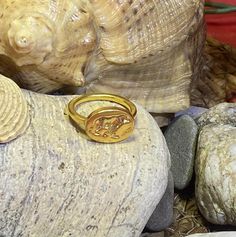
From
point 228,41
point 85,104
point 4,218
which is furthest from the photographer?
point 228,41

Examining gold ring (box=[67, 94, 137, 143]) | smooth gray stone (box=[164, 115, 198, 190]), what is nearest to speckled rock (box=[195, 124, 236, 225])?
smooth gray stone (box=[164, 115, 198, 190])

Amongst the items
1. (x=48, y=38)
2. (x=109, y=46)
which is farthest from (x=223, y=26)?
(x=48, y=38)

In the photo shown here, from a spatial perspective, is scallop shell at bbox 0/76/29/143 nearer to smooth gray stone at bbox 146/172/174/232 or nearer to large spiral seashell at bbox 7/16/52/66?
large spiral seashell at bbox 7/16/52/66

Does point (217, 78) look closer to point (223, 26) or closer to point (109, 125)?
point (223, 26)

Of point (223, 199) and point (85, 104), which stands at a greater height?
point (85, 104)

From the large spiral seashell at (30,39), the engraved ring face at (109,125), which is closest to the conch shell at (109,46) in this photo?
the large spiral seashell at (30,39)

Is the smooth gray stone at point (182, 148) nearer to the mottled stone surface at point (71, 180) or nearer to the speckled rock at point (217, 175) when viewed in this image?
the speckled rock at point (217, 175)

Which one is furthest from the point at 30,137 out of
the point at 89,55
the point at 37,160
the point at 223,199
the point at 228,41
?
the point at 228,41

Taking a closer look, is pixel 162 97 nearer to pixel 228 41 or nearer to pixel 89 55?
pixel 89 55
